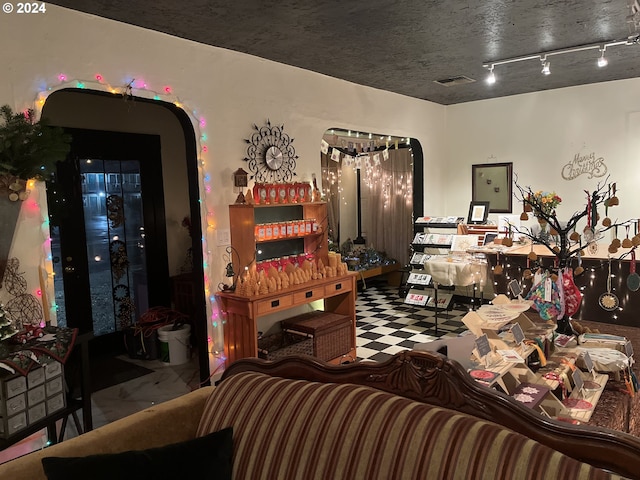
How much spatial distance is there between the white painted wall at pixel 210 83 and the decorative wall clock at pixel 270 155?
88mm

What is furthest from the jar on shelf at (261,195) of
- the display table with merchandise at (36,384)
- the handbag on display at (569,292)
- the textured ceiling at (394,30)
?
the handbag on display at (569,292)

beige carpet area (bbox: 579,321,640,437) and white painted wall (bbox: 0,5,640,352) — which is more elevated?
white painted wall (bbox: 0,5,640,352)

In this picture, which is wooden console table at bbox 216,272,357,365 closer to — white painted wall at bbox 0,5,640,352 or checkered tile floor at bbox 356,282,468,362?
white painted wall at bbox 0,5,640,352

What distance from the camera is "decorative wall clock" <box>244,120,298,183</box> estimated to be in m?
4.59

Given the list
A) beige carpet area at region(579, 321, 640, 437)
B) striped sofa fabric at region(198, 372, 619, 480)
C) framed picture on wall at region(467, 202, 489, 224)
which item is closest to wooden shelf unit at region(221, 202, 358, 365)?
striped sofa fabric at region(198, 372, 619, 480)

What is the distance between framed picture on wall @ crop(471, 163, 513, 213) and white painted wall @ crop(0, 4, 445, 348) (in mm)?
1725

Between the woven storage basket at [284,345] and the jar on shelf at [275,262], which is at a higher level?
the jar on shelf at [275,262]

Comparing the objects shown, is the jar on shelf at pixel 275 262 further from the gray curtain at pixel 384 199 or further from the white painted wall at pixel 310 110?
the gray curtain at pixel 384 199

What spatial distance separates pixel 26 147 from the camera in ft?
9.40

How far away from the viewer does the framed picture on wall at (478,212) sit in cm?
709

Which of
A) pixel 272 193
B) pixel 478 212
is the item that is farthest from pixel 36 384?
pixel 478 212

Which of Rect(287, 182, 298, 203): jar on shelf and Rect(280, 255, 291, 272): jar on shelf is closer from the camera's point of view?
Rect(287, 182, 298, 203): jar on shelf

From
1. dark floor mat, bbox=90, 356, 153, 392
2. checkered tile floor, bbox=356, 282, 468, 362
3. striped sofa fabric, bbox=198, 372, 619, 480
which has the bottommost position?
checkered tile floor, bbox=356, 282, 468, 362

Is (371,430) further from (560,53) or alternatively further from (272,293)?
(560,53)
